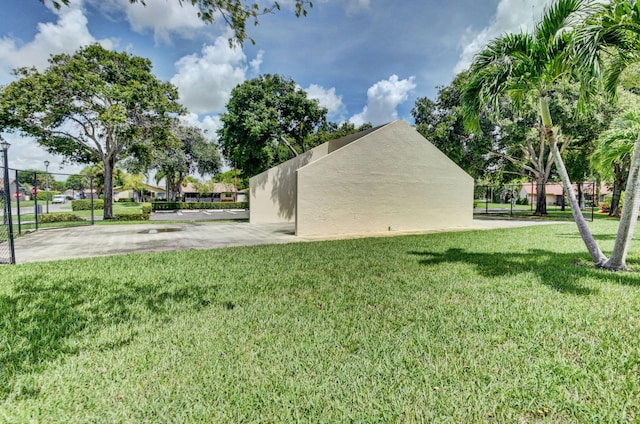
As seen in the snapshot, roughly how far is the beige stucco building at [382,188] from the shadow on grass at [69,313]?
7.05 meters

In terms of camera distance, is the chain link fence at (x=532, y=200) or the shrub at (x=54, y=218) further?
the chain link fence at (x=532, y=200)

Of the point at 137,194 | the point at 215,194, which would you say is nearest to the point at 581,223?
the point at 215,194

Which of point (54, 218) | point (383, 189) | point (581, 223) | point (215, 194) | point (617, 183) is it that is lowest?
point (54, 218)

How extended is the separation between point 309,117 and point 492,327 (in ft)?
60.7

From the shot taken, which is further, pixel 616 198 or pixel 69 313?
pixel 616 198

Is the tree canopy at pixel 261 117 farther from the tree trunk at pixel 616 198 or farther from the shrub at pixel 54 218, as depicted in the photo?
the tree trunk at pixel 616 198

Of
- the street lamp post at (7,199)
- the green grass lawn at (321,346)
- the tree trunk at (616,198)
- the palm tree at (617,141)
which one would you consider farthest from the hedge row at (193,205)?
the tree trunk at (616,198)

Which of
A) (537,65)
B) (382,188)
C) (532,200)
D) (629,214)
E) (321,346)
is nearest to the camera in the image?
(321,346)

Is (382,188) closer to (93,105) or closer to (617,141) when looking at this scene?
(617,141)

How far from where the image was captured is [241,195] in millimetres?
57469

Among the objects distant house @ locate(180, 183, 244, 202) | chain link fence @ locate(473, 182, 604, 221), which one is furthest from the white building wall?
distant house @ locate(180, 183, 244, 202)

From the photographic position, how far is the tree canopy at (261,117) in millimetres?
16969

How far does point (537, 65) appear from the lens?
5.80 meters

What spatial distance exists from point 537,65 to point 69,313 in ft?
29.2
